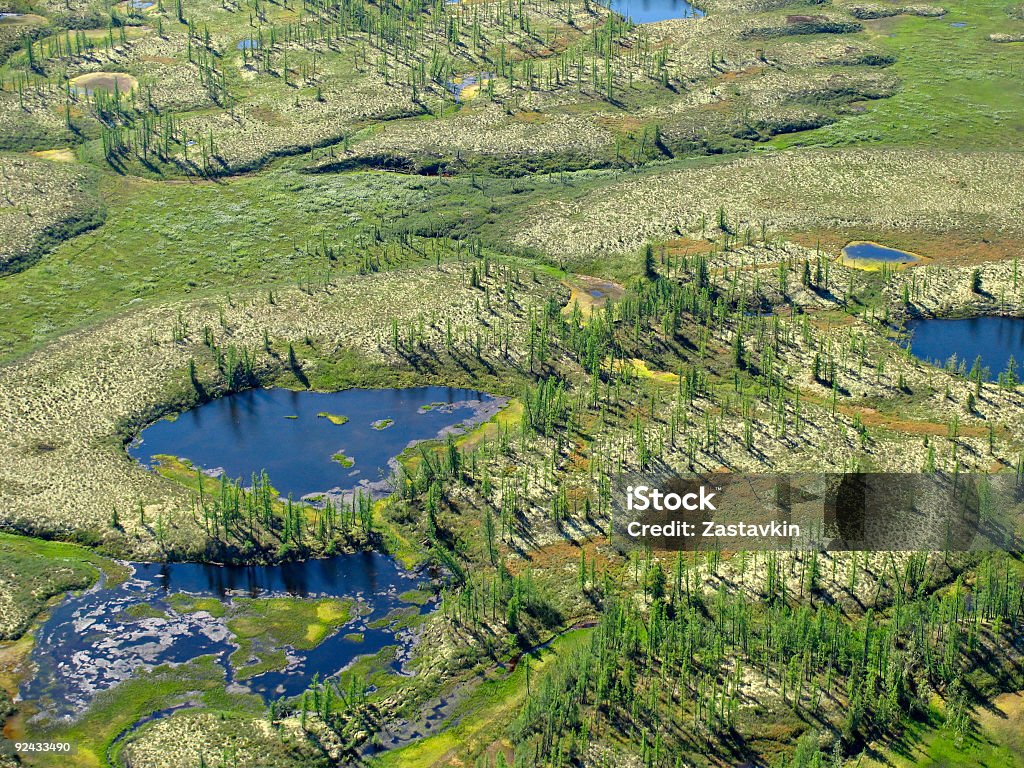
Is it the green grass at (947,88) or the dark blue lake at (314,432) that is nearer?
the dark blue lake at (314,432)

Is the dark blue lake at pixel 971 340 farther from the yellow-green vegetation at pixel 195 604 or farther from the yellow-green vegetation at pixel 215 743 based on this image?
the yellow-green vegetation at pixel 215 743

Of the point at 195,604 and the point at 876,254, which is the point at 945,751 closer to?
the point at 195,604

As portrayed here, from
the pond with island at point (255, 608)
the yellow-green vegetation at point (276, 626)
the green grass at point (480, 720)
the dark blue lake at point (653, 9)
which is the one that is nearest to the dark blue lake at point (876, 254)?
the pond with island at point (255, 608)

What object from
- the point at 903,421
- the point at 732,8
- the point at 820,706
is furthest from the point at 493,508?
the point at 732,8

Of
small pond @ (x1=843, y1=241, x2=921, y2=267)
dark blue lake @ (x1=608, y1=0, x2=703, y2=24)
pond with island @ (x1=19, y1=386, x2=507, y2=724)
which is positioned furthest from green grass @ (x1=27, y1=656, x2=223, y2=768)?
dark blue lake @ (x1=608, y1=0, x2=703, y2=24)

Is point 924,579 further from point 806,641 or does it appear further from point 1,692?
point 1,692

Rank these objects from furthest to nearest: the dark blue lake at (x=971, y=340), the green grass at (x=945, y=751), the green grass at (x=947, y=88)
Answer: the green grass at (x=947, y=88), the dark blue lake at (x=971, y=340), the green grass at (x=945, y=751)
